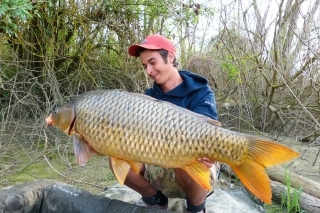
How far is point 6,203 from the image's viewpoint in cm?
172

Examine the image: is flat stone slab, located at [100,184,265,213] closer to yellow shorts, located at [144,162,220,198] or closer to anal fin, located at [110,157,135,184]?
yellow shorts, located at [144,162,220,198]

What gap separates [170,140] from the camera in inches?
57.3

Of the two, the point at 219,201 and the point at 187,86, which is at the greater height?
the point at 187,86

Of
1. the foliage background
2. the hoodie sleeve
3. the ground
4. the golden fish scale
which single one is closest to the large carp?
the golden fish scale

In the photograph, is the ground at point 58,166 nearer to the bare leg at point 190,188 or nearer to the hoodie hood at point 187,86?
the bare leg at point 190,188

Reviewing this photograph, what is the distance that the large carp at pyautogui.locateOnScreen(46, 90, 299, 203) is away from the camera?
4.72 ft

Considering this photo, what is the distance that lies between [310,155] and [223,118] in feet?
3.39

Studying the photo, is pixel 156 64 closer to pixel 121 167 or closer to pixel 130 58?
pixel 121 167

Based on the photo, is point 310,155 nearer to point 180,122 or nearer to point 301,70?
point 301,70

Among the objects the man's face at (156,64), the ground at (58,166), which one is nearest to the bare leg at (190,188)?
the man's face at (156,64)

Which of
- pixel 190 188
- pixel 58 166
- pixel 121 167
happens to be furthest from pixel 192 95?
pixel 58 166

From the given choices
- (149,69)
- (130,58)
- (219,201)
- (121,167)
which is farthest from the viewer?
(130,58)

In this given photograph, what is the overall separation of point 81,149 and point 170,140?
33cm

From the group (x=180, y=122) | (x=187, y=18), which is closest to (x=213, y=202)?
(x=180, y=122)
